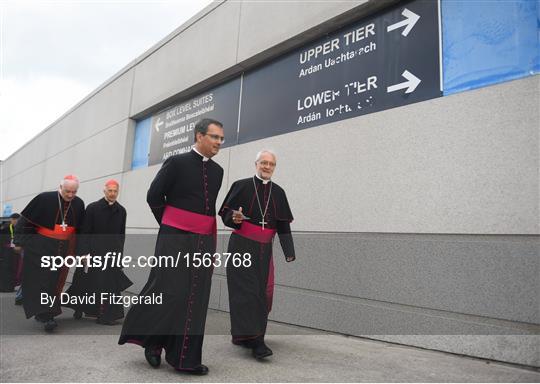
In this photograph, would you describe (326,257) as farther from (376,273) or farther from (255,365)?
(255,365)

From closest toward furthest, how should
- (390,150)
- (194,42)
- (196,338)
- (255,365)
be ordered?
1. (196,338)
2. (255,365)
3. (390,150)
4. (194,42)

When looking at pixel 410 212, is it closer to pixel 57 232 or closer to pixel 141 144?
pixel 57 232

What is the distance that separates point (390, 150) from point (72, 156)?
37.0 ft

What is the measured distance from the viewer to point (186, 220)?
290cm

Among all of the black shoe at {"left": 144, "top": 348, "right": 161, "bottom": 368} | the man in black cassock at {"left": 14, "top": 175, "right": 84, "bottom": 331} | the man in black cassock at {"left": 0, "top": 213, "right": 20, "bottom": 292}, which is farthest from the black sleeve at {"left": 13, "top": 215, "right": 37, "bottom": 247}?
the man in black cassock at {"left": 0, "top": 213, "right": 20, "bottom": 292}

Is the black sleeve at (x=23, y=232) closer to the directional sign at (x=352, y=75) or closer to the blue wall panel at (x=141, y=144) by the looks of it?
the directional sign at (x=352, y=75)

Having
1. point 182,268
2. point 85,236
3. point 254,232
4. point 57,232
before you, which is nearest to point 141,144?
point 85,236

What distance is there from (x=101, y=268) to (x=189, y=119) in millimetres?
3597

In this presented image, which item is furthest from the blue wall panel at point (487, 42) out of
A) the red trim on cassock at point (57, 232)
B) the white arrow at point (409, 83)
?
the red trim on cassock at point (57, 232)

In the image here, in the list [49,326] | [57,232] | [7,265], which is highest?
[57,232]

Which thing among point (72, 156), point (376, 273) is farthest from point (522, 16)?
point (72, 156)

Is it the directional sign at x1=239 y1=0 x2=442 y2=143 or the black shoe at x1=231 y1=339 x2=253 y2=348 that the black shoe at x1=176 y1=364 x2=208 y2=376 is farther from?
the directional sign at x1=239 y1=0 x2=442 y2=143

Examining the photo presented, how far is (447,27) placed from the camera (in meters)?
3.77


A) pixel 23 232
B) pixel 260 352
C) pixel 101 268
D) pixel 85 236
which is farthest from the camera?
pixel 101 268
